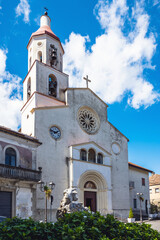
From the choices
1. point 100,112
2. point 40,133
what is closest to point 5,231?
point 40,133

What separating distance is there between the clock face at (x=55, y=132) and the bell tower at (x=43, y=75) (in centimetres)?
268

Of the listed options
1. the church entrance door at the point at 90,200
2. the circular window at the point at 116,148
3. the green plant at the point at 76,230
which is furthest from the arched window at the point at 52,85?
the green plant at the point at 76,230

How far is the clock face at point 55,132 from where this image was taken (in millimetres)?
26781

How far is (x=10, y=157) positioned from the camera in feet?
68.3

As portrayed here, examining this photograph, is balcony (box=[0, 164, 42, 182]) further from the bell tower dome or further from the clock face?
the bell tower dome

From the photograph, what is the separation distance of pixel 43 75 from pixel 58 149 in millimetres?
8961

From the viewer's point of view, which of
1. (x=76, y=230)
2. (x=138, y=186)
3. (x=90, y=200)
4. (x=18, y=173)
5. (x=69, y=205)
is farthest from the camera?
(x=138, y=186)

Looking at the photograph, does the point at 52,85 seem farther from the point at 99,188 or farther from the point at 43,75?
the point at 99,188

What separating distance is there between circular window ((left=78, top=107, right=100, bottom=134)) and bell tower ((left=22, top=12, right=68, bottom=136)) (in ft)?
8.97

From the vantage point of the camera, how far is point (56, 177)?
25.5 meters

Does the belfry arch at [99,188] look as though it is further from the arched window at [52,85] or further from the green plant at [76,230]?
the green plant at [76,230]

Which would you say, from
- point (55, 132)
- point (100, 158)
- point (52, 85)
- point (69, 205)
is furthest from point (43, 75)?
point (69, 205)

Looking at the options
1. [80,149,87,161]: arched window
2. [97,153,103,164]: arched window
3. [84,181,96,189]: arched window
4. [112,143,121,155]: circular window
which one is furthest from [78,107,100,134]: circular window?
[84,181,96,189]: arched window

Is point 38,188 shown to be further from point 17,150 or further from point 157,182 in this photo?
point 157,182
